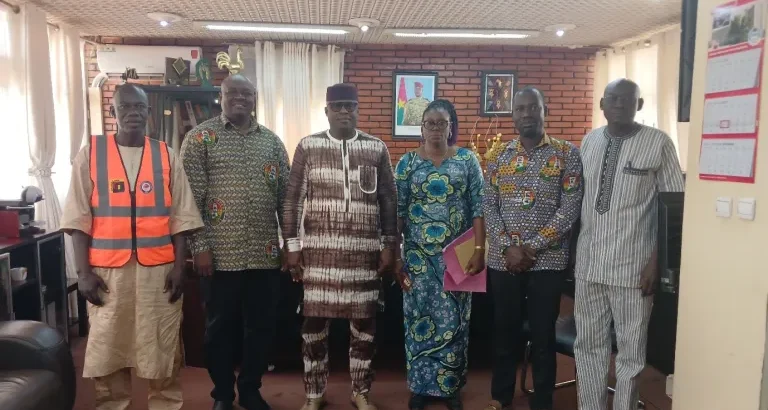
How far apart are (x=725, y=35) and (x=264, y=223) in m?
1.90

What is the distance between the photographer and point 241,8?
429 centimetres

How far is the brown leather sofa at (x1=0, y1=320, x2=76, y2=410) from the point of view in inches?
80.0

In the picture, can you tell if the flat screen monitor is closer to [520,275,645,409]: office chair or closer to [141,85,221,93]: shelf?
[520,275,645,409]: office chair

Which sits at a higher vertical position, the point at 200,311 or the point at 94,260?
the point at 94,260

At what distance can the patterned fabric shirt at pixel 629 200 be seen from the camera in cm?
218

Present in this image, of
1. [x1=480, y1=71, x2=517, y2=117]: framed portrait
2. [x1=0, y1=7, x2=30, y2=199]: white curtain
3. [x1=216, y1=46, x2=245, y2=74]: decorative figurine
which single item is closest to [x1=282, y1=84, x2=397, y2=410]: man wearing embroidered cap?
[x1=0, y1=7, x2=30, y2=199]: white curtain

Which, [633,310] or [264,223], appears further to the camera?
[264,223]

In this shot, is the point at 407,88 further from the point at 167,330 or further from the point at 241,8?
the point at 167,330

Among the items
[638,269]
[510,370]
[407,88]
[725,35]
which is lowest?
[510,370]

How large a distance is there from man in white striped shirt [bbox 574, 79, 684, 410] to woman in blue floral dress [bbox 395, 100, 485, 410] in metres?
0.51

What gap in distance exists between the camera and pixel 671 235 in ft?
6.86

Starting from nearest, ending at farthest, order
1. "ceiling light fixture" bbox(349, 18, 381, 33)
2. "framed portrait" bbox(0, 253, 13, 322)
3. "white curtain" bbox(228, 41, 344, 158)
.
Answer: "framed portrait" bbox(0, 253, 13, 322) → "ceiling light fixture" bbox(349, 18, 381, 33) → "white curtain" bbox(228, 41, 344, 158)

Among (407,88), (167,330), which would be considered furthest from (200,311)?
(407,88)

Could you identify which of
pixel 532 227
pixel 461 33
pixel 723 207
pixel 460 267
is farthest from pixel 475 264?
pixel 461 33
